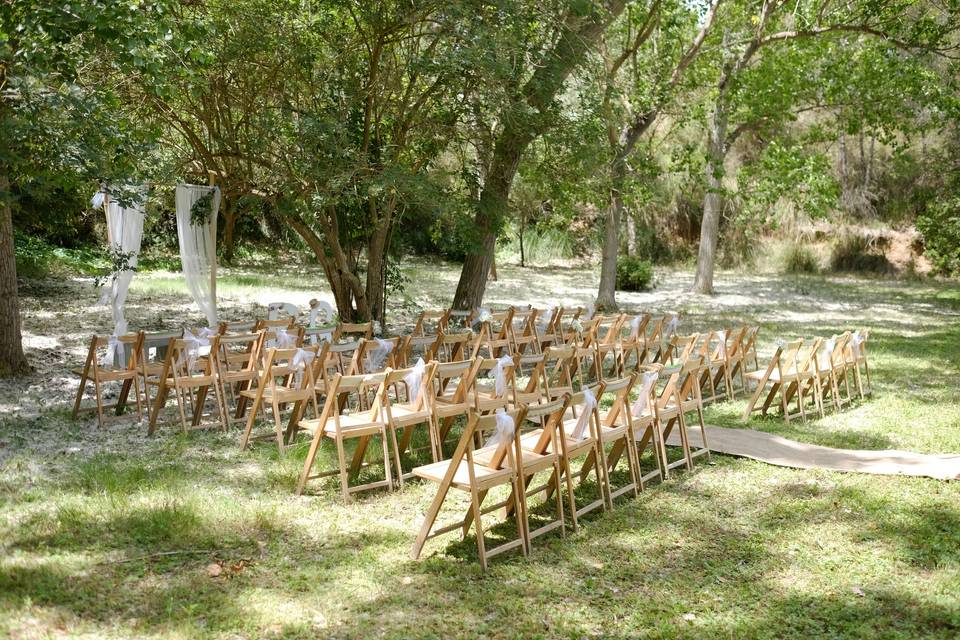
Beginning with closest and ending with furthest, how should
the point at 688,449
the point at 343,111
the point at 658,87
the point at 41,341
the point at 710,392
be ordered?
1. the point at 688,449
2. the point at 710,392
3. the point at 343,111
4. the point at 41,341
5. the point at 658,87

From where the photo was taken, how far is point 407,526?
4.73m

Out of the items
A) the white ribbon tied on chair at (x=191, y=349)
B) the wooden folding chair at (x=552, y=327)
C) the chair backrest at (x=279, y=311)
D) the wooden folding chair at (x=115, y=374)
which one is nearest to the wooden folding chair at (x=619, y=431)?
the white ribbon tied on chair at (x=191, y=349)

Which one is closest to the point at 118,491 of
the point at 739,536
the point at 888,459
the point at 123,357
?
the point at 123,357

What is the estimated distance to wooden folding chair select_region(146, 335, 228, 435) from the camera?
662cm

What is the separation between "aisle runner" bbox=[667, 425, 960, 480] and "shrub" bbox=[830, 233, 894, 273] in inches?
831

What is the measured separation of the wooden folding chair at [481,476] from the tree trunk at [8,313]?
19.5ft

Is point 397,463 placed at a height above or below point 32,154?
below

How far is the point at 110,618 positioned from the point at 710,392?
21.4ft

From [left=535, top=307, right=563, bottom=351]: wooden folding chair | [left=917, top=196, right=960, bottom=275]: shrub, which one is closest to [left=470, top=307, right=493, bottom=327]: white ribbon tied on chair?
[left=535, top=307, right=563, bottom=351]: wooden folding chair

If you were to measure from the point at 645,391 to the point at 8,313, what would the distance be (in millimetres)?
6416

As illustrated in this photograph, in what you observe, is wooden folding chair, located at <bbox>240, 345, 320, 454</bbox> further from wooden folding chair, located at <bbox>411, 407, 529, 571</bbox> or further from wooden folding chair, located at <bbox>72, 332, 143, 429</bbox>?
wooden folding chair, located at <bbox>411, 407, 529, 571</bbox>

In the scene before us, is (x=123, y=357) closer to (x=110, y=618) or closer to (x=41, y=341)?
(x=41, y=341)

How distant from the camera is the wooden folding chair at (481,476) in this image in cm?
409

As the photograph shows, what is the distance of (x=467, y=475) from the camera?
14.2ft
